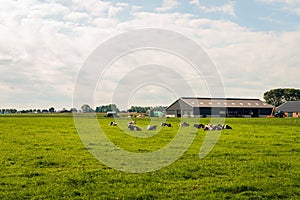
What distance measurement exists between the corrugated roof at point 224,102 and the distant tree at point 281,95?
48285 millimetres

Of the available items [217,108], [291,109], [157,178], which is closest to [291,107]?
[291,109]

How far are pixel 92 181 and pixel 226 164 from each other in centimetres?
646

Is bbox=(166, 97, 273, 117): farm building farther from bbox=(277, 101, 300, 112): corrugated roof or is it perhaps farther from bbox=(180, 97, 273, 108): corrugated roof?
bbox=(277, 101, 300, 112): corrugated roof

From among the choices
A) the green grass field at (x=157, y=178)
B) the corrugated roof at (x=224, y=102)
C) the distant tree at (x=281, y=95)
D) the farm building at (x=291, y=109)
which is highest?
the distant tree at (x=281, y=95)

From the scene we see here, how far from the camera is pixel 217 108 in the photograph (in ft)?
414

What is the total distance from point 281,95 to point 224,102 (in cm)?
7368

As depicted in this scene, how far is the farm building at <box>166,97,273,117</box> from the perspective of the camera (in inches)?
4860

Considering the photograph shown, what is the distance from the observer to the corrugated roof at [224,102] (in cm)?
12531

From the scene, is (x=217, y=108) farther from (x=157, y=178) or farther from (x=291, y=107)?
(x=157, y=178)

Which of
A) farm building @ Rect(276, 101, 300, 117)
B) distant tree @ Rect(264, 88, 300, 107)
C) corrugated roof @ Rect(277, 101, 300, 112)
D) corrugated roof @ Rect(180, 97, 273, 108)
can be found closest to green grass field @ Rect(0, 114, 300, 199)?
corrugated roof @ Rect(180, 97, 273, 108)

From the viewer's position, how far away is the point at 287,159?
1909 cm

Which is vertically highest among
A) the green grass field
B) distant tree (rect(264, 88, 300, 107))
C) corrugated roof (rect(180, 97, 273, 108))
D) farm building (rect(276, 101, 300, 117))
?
distant tree (rect(264, 88, 300, 107))

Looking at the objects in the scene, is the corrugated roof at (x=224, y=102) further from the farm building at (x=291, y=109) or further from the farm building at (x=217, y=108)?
the farm building at (x=291, y=109)

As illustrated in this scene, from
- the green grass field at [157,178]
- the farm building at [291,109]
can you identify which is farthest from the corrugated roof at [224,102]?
the green grass field at [157,178]
